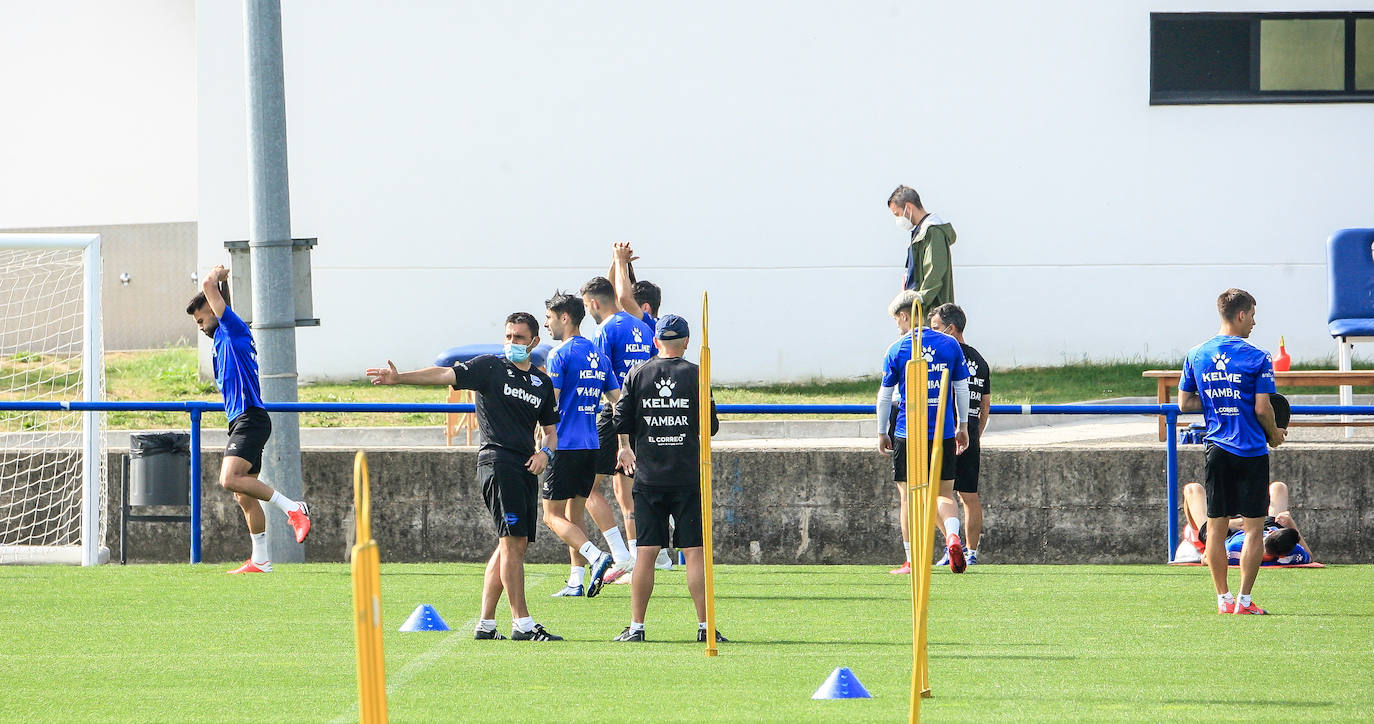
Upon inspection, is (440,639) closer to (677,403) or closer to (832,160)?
(677,403)

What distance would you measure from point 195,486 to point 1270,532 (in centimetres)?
817

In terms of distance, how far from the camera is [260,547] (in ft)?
37.6

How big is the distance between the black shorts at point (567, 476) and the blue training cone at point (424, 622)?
127cm

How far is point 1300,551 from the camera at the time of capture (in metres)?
11.6

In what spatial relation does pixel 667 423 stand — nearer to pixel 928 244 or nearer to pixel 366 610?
pixel 366 610

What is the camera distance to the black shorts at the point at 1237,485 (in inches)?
341

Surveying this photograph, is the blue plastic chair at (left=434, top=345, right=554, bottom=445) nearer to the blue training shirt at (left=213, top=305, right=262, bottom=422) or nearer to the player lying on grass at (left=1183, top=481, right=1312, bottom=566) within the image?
the blue training shirt at (left=213, top=305, right=262, bottom=422)

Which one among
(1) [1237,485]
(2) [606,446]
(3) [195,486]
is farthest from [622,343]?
(1) [1237,485]

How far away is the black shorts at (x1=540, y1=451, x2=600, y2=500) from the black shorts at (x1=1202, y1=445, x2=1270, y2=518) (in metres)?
3.65

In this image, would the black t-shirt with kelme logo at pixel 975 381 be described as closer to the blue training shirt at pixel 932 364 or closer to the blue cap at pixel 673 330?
the blue training shirt at pixel 932 364

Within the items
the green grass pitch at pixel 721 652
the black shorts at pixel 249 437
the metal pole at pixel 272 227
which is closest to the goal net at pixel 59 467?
the metal pole at pixel 272 227

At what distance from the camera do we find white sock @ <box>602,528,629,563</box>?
33.1ft

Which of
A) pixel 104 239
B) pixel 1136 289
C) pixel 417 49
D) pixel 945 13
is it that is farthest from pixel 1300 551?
pixel 104 239

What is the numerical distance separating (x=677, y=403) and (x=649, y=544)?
0.72 metres
